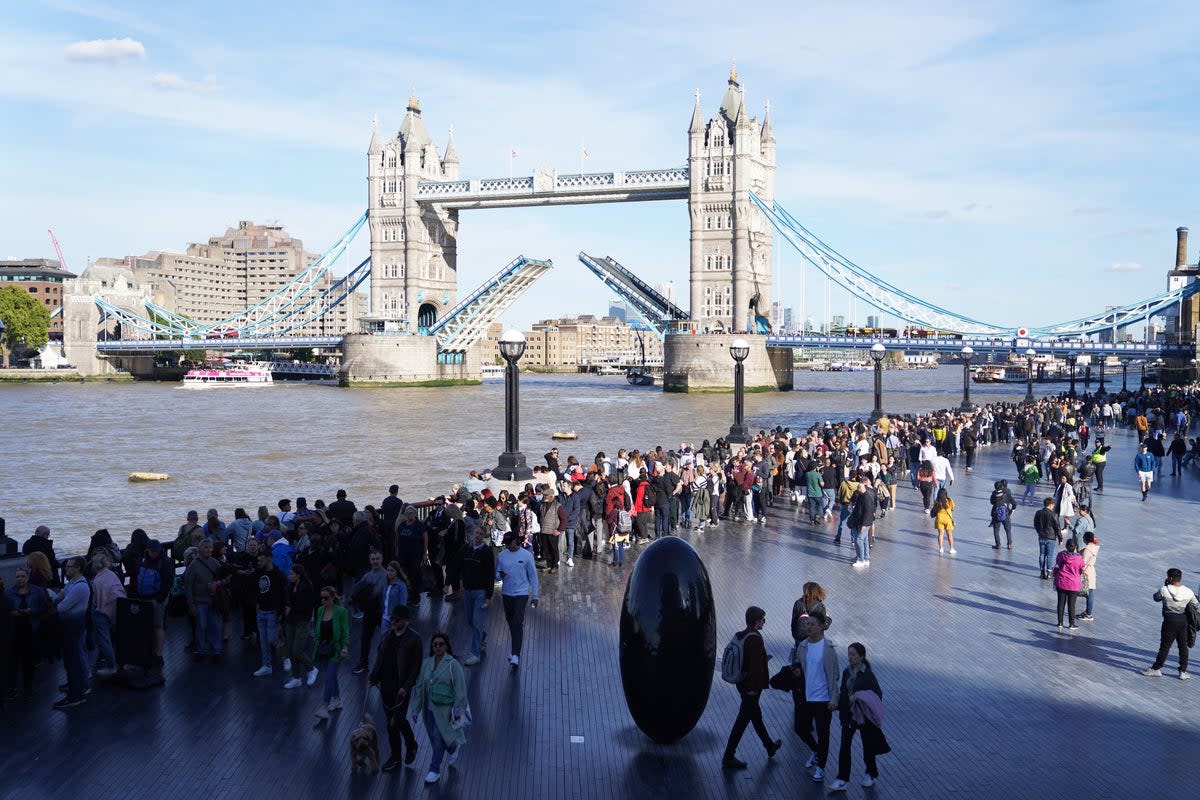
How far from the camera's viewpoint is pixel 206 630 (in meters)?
10.6

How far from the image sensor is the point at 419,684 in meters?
7.78

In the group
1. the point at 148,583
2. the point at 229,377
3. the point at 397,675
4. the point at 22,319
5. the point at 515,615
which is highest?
the point at 22,319

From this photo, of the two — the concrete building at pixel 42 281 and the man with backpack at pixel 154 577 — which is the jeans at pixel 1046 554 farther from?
the concrete building at pixel 42 281

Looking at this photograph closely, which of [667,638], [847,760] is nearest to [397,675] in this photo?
[667,638]

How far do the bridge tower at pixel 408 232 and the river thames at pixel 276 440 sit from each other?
24.5 metres

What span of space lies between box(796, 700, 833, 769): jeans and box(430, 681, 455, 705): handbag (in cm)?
249

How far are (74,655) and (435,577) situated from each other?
4749 mm

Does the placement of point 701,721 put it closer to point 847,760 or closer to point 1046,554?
point 847,760

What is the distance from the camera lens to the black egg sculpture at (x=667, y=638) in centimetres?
809

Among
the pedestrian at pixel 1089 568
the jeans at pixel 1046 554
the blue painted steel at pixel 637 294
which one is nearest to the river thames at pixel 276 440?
the blue painted steel at pixel 637 294

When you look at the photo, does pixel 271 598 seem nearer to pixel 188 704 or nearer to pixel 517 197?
pixel 188 704

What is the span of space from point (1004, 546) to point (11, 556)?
43.0 feet

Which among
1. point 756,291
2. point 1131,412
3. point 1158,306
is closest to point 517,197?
point 756,291

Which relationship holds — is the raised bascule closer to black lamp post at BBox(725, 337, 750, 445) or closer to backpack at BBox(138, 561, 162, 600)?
black lamp post at BBox(725, 337, 750, 445)
